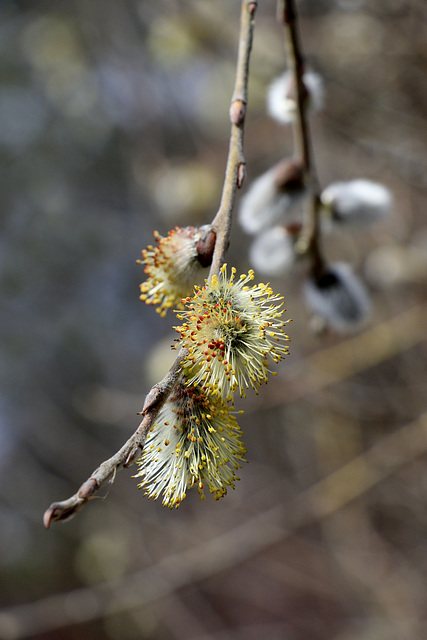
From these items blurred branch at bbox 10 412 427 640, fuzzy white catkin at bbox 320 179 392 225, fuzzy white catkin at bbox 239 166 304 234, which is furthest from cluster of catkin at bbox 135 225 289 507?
blurred branch at bbox 10 412 427 640

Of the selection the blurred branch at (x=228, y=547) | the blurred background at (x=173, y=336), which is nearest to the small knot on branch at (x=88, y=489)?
the blurred background at (x=173, y=336)

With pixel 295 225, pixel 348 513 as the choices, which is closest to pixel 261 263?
pixel 295 225

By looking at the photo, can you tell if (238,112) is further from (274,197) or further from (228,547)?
(228,547)

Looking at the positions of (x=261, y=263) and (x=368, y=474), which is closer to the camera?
(x=261, y=263)

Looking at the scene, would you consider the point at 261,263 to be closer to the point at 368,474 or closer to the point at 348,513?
the point at 368,474

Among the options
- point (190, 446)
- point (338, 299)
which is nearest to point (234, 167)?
point (190, 446)

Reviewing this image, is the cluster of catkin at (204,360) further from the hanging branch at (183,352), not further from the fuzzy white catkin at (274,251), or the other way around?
the fuzzy white catkin at (274,251)
